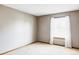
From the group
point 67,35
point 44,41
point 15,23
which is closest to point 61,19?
point 67,35

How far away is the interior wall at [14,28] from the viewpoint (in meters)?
3.09

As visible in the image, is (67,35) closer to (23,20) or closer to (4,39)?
(23,20)

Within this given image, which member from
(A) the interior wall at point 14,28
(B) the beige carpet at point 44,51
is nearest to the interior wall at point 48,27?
(B) the beige carpet at point 44,51

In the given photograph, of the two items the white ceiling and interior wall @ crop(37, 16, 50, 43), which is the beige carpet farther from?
the white ceiling

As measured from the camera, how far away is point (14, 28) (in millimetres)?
3639

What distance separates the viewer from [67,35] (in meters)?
4.07

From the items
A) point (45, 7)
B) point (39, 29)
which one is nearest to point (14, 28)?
point (45, 7)

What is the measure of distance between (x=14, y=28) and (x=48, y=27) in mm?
2452

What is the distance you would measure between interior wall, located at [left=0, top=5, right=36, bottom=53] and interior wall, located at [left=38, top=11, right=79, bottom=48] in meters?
0.85

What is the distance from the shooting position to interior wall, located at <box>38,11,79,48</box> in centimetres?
389

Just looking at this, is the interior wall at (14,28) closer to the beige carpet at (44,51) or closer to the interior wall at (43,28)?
the beige carpet at (44,51)

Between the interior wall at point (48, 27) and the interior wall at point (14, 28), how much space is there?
85 centimetres

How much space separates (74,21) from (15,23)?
3309mm

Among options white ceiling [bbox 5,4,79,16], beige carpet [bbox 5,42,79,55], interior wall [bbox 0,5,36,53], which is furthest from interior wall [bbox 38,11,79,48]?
interior wall [bbox 0,5,36,53]
